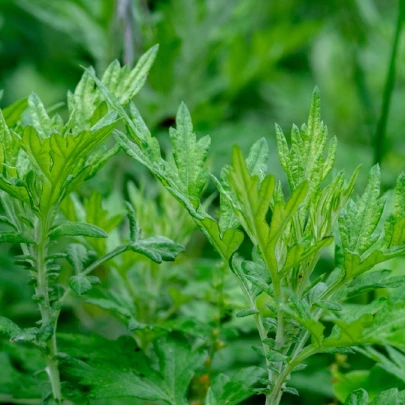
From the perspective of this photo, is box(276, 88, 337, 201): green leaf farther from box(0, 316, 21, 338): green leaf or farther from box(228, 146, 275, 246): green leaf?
box(0, 316, 21, 338): green leaf

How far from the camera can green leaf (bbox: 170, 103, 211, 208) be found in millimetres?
841

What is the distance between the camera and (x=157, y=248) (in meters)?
0.88

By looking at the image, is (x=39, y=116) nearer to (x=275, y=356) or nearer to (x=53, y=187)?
(x=53, y=187)

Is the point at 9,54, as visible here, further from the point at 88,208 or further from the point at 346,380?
the point at 346,380

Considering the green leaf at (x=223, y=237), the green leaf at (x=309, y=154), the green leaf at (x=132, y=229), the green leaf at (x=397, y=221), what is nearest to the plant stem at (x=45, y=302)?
the green leaf at (x=132, y=229)

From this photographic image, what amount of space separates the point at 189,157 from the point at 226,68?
1.33m

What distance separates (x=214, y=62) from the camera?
2.35 m

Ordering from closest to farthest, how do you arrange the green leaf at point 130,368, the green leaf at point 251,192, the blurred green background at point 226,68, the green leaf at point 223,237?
the green leaf at point 251,192, the green leaf at point 223,237, the green leaf at point 130,368, the blurred green background at point 226,68

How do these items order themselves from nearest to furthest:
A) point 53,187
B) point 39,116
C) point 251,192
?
1. point 251,192
2. point 53,187
3. point 39,116

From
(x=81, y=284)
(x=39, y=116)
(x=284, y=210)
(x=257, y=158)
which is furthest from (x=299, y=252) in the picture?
(x=39, y=116)

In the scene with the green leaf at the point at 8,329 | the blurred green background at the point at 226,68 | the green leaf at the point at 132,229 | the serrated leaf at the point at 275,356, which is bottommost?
the serrated leaf at the point at 275,356

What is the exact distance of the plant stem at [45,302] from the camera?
0.88 meters

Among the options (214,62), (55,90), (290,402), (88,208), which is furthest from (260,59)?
(88,208)

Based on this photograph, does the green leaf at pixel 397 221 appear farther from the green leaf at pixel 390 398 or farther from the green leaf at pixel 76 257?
the green leaf at pixel 76 257
